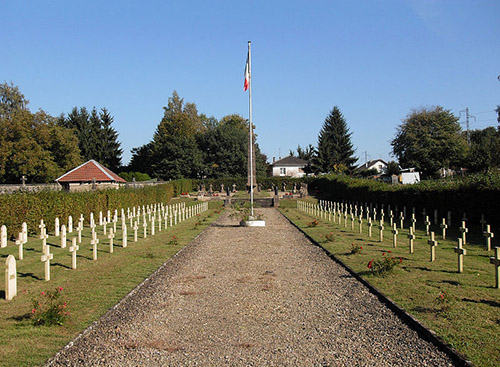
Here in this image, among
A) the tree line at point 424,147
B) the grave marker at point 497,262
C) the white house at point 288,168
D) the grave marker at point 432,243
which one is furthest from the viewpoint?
the white house at point 288,168

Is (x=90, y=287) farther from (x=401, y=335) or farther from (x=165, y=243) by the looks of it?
(x=165, y=243)

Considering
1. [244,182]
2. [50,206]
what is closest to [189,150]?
[244,182]

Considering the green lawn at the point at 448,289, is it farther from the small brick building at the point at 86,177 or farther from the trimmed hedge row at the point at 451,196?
the small brick building at the point at 86,177

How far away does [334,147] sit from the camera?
81750mm

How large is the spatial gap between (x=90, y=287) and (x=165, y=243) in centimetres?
814

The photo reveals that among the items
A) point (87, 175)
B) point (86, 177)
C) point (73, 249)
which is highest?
point (87, 175)

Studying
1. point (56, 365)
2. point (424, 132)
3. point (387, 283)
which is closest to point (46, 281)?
point (56, 365)

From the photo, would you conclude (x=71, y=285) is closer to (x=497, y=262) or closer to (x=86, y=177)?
(x=497, y=262)

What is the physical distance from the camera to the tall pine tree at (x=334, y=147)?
267 ft

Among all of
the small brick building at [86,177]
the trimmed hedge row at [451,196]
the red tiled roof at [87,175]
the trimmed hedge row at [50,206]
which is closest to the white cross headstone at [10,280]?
the trimmed hedge row at [50,206]

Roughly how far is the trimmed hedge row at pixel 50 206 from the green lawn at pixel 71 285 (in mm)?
1000

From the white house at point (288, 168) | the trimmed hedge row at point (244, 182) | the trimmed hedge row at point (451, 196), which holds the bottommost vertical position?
the trimmed hedge row at point (451, 196)

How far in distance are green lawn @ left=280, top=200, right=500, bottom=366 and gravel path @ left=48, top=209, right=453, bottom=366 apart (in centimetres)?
44

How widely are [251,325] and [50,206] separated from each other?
15476mm
